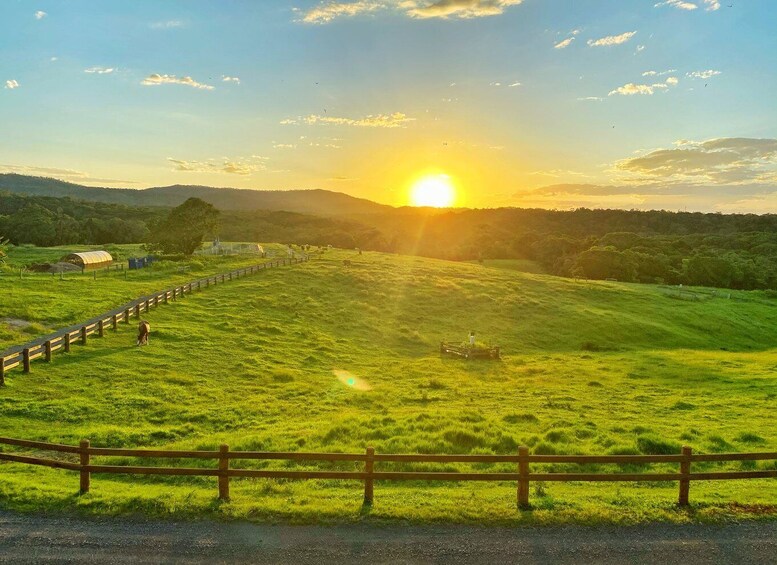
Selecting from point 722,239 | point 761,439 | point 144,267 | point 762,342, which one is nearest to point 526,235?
point 722,239

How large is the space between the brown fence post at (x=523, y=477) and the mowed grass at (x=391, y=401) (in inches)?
11.3

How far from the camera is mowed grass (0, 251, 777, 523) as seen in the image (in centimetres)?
1231

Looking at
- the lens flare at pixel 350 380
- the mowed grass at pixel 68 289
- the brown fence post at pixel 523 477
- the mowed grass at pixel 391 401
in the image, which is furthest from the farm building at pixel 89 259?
the brown fence post at pixel 523 477

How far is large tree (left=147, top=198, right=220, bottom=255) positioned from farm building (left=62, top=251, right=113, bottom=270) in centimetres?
748

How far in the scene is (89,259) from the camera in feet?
231

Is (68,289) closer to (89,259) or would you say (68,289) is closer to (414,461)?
(89,259)

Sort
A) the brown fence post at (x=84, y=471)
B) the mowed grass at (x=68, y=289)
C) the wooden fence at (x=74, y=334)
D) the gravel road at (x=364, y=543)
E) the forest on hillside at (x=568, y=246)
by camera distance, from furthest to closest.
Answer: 1. the forest on hillside at (x=568, y=246)
2. the mowed grass at (x=68, y=289)
3. the wooden fence at (x=74, y=334)
4. the brown fence post at (x=84, y=471)
5. the gravel road at (x=364, y=543)

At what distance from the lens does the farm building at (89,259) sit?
67.9 metres

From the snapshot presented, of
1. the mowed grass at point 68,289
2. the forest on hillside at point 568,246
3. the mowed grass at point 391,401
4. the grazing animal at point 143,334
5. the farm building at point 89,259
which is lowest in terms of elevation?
the mowed grass at point 391,401

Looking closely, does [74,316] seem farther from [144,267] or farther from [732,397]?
[732,397]

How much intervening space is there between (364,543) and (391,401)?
15.0m

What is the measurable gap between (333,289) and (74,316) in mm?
29072

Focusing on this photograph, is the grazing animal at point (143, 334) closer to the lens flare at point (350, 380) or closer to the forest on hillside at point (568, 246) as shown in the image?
the lens flare at point (350, 380)

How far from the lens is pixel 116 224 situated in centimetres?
12438
